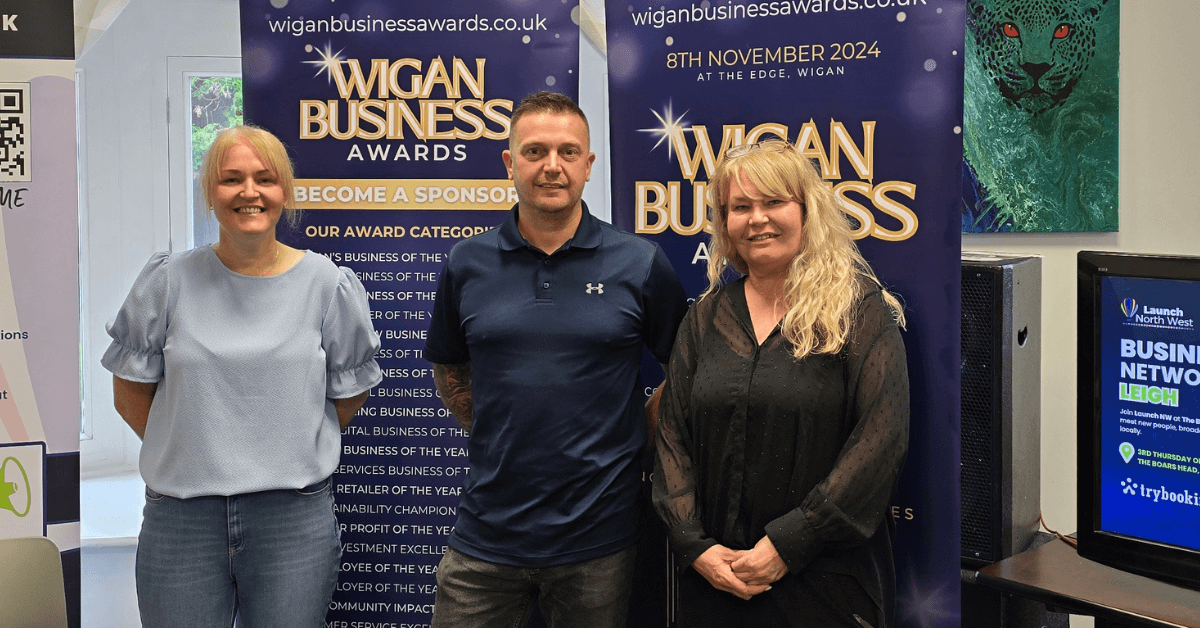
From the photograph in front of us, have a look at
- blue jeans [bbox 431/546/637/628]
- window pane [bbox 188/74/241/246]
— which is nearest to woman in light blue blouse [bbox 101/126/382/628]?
blue jeans [bbox 431/546/637/628]

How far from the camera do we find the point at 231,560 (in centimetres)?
198

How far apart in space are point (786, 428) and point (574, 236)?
2.11 ft

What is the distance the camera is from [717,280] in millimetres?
2006

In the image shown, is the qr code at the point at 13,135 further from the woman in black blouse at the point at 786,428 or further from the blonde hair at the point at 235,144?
the woman in black blouse at the point at 786,428

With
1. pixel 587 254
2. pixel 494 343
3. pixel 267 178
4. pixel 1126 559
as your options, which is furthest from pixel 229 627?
pixel 1126 559

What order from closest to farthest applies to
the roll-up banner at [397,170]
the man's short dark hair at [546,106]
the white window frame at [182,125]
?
1. the man's short dark hair at [546,106]
2. the roll-up banner at [397,170]
3. the white window frame at [182,125]

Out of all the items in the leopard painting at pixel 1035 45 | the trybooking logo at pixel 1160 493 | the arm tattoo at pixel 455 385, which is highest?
the leopard painting at pixel 1035 45

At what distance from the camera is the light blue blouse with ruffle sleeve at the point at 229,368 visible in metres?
1.94

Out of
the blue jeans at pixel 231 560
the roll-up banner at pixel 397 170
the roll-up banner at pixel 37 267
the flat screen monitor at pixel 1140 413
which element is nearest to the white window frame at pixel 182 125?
the roll-up banner at pixel 37 267

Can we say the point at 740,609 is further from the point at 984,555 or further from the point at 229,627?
the point at 229,627

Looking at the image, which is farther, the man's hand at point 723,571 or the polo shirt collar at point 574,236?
the polo shirt collar at point 574,236

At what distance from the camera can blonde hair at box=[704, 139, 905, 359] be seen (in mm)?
1747

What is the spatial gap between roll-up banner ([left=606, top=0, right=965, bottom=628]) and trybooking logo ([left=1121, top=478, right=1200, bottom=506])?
1.26 ft

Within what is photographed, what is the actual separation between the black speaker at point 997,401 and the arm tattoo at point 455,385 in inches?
46.0
